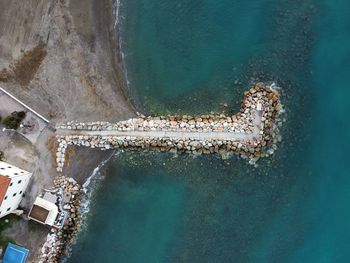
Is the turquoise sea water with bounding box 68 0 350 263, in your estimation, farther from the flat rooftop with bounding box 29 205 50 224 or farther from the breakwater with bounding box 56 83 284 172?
the flat rooftop with bounding box 29 205 50 224

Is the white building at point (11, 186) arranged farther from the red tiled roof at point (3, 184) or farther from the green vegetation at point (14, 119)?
the green vegetation at point (14, 119)

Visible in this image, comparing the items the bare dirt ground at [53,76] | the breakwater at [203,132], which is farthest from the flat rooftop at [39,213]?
the breakwater at [203,132]

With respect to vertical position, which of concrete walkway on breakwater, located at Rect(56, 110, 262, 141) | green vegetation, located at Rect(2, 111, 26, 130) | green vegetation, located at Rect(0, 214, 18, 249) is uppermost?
concrete walkway on breakwater, located at Rect(56, 110, 262, 141)

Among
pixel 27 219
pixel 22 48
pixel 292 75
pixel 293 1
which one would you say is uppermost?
pixel 293 1

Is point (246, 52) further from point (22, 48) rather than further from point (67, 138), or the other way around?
point (22, 48)

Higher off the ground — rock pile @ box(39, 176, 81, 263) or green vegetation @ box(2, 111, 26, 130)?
green vegetation @ box(2, 111, 26, 130)

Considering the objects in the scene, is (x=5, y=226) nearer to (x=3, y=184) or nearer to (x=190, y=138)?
(x=3, y=184)

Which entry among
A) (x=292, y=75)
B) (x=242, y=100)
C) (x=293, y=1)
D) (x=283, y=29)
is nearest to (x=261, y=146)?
(x=242, y=100)

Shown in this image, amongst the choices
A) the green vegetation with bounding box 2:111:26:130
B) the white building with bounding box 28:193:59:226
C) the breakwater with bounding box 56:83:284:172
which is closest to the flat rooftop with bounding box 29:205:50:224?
the white building with bounding box 28:193:59:226
